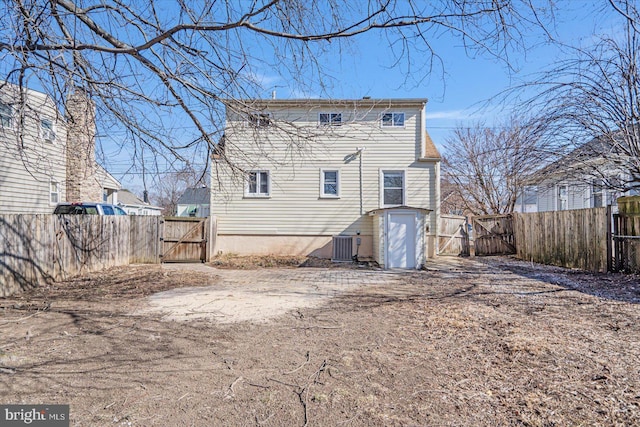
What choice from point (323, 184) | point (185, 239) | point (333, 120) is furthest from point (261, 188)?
point (333, 120)

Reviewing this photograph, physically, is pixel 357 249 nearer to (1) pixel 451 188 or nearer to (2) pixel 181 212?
(1) pixel 451 188

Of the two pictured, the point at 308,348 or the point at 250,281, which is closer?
the point at 308,348

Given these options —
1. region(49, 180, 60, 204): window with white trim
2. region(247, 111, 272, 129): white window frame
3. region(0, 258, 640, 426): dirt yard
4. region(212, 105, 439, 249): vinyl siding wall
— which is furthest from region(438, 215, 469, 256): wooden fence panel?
region(49, 180, 60, 204): window with white trim

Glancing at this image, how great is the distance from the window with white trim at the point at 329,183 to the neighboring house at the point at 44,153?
6.60 metres

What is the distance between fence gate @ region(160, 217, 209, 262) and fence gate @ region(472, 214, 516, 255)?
1027 cm

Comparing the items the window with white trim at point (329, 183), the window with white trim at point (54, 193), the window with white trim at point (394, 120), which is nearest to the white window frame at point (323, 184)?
the window with white trim at point (329, 183)

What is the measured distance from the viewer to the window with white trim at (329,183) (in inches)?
528

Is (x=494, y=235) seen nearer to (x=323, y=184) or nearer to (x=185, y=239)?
(x=323, y=184)

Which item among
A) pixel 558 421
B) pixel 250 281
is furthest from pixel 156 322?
pixel 558 421

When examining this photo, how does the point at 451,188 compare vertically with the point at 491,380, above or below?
above

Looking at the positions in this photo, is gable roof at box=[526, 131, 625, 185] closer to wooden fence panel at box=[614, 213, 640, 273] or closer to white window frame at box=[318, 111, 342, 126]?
wooden fence panel at box=[614, 213, 640, 273]

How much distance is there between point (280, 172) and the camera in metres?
13.5

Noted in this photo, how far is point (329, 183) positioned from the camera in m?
13.5

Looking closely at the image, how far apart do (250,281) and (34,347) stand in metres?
4.94
